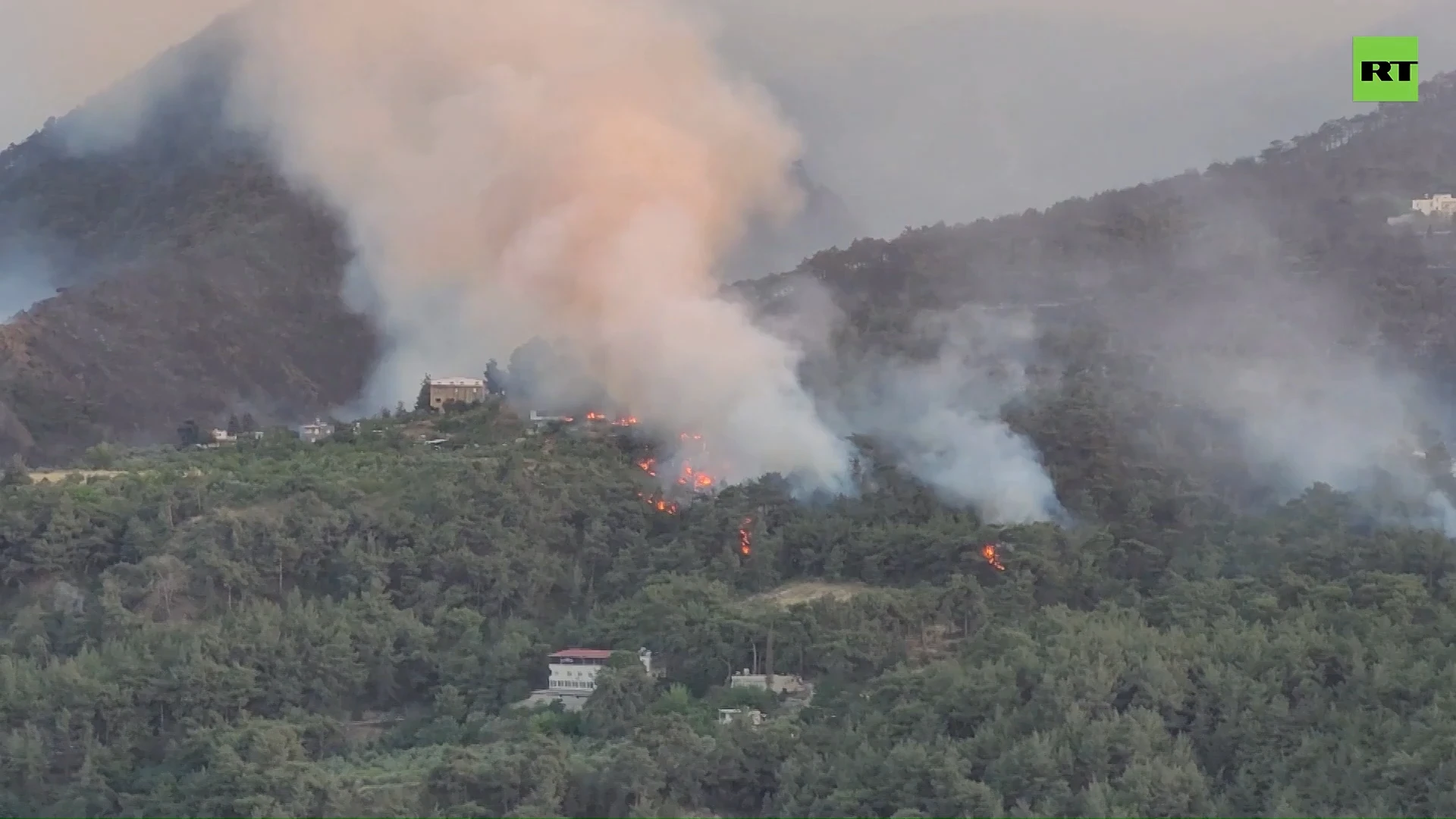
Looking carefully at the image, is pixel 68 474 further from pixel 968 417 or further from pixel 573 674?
pixel 968 417

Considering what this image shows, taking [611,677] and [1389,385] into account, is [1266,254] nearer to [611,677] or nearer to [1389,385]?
[1389,385]

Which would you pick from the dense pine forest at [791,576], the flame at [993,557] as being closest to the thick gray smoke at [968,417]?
the dense pine forest at [791,576]

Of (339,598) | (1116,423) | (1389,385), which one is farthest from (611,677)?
(1389,385)

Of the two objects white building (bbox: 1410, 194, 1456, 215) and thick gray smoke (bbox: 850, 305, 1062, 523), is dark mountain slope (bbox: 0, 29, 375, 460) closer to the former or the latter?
thick gray smoke (bbox: 850, 305, 1062, 523)

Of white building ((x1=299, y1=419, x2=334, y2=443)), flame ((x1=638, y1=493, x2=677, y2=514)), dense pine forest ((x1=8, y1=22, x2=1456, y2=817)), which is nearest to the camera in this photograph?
dense pine forest ((x1=8, y1=22, x2=1456, y2=817))

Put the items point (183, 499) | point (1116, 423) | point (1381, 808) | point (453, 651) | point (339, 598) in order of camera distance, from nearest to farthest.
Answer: point (1381, 808), point (453, 651), point (339, 598), point (183, 499), point (1116, 423)

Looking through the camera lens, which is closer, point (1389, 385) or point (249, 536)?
point (249, 536)

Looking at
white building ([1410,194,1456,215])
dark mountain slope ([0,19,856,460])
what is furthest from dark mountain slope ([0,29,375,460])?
white building ([1410,194,1456,215])
